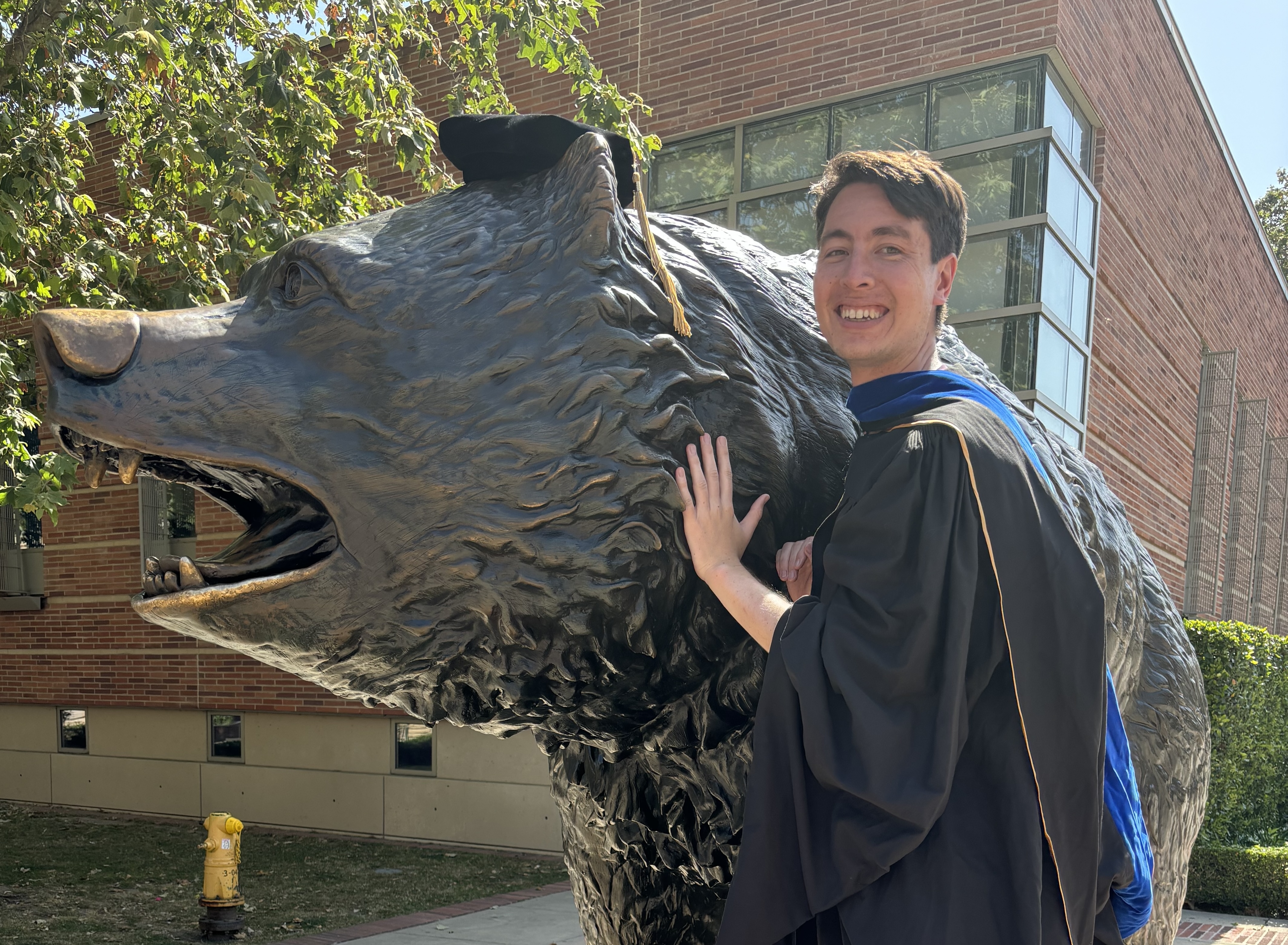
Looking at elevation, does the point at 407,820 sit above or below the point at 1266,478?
below

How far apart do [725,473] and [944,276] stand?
42 centimetres

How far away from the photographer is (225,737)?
1392cm

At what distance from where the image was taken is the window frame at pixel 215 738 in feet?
44.4

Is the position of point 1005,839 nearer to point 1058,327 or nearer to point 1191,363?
point 1058,327

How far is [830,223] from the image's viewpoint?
1503mm

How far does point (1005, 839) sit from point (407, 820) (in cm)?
1177

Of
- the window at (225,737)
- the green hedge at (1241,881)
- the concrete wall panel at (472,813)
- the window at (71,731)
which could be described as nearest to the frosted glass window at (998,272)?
the green hedge at (1241,881)

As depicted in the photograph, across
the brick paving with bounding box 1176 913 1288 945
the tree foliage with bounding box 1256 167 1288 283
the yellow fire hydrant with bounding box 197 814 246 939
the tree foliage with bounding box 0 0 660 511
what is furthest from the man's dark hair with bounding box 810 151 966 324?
the tree foliage with bounding box 1256 167 1288 283

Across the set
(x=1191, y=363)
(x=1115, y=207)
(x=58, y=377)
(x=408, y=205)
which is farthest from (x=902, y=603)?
(x=1191, y=363)

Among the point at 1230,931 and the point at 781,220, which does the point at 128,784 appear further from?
the point at 1230,931

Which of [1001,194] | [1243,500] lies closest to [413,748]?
[1001,194]

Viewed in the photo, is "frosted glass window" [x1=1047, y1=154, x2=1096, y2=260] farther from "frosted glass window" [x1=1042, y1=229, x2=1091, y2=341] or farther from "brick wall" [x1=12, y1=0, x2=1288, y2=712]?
"brick wall" [x1=12, y1=0, x2=1288, y2=712]

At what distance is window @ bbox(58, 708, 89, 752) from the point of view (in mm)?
15664

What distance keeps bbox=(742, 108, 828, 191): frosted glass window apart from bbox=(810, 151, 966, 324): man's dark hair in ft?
27.0
